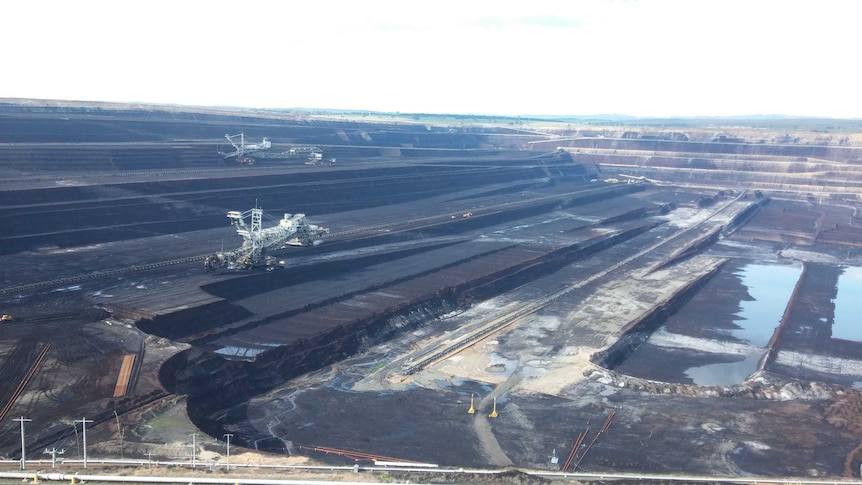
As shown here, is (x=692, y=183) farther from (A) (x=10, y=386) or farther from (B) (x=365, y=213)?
(A) (x=10, y=386)

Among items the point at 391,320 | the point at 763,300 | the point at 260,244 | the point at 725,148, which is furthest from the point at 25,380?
the point at 725,148

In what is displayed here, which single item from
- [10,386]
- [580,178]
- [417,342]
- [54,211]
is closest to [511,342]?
[417,342]

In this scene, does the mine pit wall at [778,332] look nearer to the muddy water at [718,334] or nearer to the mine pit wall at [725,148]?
the muddy water at [718,334]

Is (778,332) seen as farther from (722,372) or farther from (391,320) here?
(391,320)

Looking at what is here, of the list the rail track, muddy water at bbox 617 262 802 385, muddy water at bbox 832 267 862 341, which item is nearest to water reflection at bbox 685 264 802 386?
muddy water at bbox 617 262 802 385

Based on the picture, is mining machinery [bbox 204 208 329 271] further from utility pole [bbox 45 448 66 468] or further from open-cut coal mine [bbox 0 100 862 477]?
utility pole [bbox 45 448 66 468]
